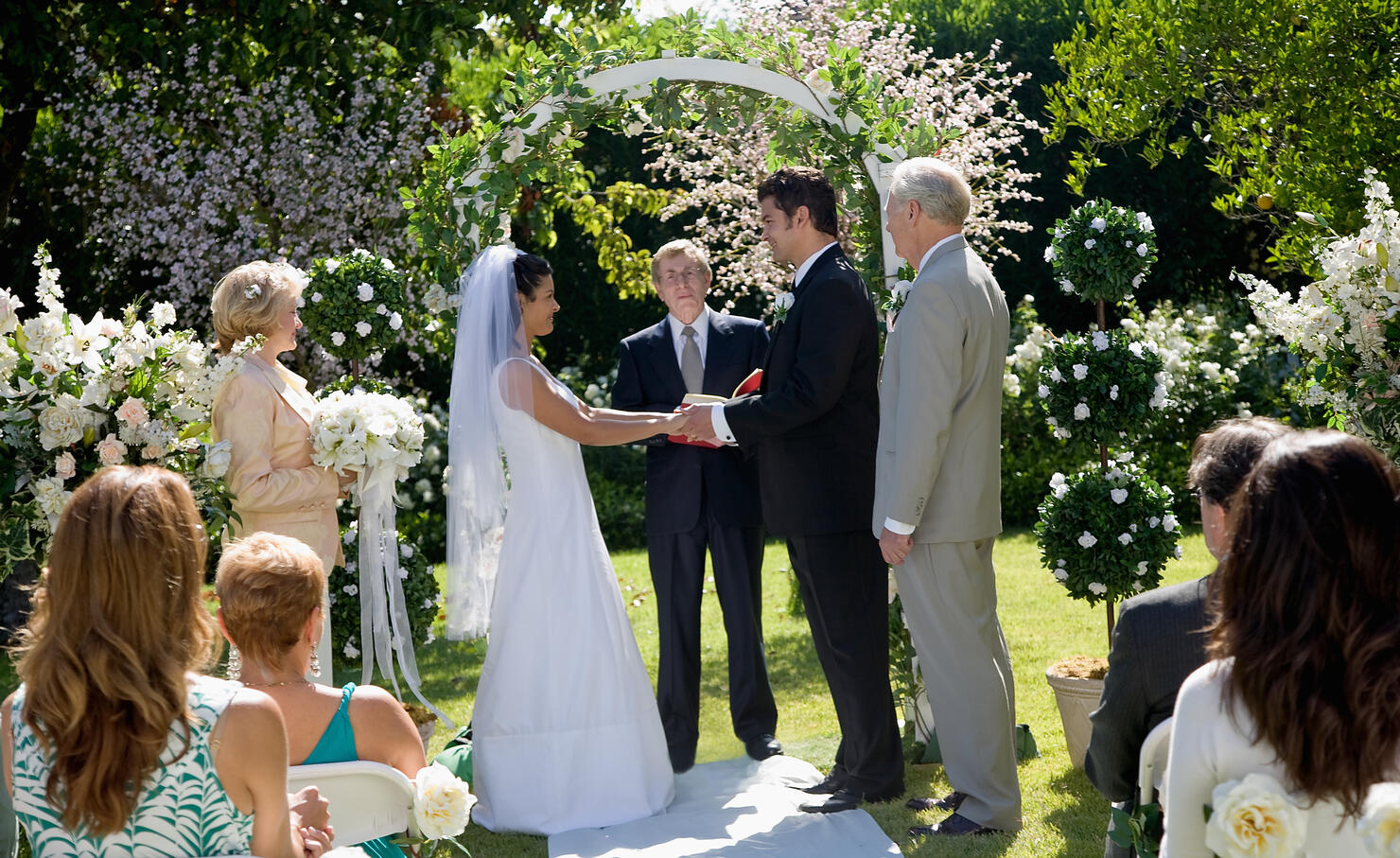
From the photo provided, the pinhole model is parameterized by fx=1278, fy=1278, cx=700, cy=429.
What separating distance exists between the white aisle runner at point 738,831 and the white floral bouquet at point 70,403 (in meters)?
1.72

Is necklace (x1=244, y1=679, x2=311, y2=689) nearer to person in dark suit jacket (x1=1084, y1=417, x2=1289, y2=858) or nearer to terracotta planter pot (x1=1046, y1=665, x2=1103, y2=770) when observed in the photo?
person in dark suit jacket (x1=1084, y1=417, x2=1289, y2=858)

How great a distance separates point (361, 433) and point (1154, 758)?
9.44 ft

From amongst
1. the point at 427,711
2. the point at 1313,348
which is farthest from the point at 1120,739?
the point at 427,711

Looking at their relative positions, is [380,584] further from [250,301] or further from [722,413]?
[722,413]

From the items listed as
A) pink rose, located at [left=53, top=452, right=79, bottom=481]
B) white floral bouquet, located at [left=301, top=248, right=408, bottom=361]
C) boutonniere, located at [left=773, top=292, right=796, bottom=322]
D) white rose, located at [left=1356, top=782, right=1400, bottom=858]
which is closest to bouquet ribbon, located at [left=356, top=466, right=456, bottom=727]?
white floral bouquet, located at [left=301, top=248, right=408, bottom=361]

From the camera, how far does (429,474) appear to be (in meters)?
10.7

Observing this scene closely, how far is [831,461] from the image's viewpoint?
4461 millimetres

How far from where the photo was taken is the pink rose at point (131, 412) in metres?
3.83

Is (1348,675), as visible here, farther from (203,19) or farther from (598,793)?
A: (203,19)

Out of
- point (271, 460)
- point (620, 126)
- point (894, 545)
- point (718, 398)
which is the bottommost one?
point (894, 545)

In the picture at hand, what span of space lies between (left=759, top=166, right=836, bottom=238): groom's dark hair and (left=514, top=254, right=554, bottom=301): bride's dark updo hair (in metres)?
0.85

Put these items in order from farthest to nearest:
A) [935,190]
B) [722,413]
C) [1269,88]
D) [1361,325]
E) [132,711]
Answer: [1269,88], [722,413], [935,190], [1361,325], [132,711]

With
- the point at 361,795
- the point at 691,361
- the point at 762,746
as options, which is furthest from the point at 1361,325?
the point at 361,795

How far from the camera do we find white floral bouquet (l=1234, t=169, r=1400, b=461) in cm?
363
